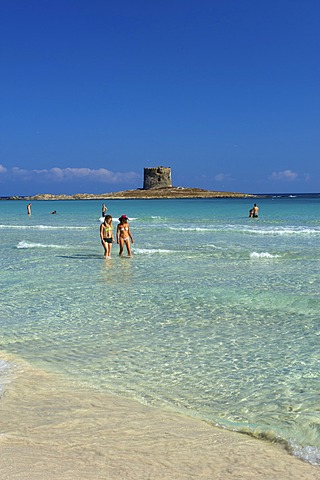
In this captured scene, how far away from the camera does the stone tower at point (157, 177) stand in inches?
5487

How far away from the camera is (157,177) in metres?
140

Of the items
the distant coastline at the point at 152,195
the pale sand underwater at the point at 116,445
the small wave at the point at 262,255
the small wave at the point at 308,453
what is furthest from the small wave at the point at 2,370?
the distant coastline at the point at 152,195

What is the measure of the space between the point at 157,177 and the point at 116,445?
13721 cm

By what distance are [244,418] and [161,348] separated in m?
2.55

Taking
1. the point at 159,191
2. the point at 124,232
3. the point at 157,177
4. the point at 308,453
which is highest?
the point at 157,177

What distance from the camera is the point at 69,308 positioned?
10.5 metres

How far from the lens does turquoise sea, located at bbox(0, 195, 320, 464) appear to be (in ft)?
18.3

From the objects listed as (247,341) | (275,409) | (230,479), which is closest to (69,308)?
(247,341)

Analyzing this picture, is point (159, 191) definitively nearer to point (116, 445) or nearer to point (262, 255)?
point (262, 255)

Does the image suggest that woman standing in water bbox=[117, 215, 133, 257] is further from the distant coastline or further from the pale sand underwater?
the distant coastline

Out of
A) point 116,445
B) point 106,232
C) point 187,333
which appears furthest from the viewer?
point 106,232

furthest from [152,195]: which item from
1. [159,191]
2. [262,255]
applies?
[262,255]

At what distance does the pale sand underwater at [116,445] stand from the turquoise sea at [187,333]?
0.29 metres

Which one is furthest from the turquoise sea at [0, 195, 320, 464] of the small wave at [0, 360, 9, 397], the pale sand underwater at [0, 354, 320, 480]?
the pale sand underwater at [0, 354, 320, 480]
